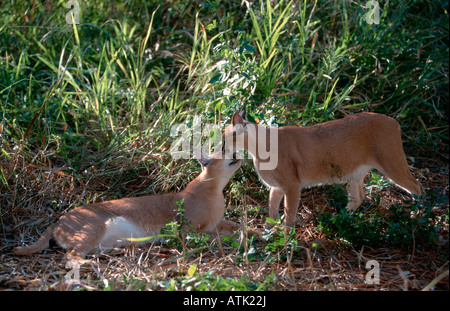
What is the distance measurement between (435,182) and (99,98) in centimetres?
347

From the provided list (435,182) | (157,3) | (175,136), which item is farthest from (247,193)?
(157,3)

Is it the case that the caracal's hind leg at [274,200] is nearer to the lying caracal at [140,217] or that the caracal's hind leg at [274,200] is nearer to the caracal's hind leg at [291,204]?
the caracal's hind leg at [291,204]

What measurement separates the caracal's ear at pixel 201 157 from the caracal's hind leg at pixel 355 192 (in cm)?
130

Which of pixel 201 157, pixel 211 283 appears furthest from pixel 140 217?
pixel 211 283

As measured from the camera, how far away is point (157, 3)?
704 centimetres

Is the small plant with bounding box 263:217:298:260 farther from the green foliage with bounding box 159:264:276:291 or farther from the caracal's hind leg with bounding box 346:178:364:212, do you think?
the caracal's hind leg with bounding box 346:178:364:212

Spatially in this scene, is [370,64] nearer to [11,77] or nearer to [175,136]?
[175,136]

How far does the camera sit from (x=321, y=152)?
470 cm

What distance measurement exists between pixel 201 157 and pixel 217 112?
74 centimetres

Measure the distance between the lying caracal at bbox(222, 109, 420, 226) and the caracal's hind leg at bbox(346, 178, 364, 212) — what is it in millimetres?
71

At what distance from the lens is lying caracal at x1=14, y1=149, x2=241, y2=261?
162 inches

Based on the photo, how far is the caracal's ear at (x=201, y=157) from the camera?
474cm

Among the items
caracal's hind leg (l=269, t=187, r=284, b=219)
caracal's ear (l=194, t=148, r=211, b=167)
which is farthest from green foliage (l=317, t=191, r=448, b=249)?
caracal's ear (l=194, t=148, r=211, b=167)

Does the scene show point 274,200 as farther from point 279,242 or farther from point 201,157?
point 279,242
